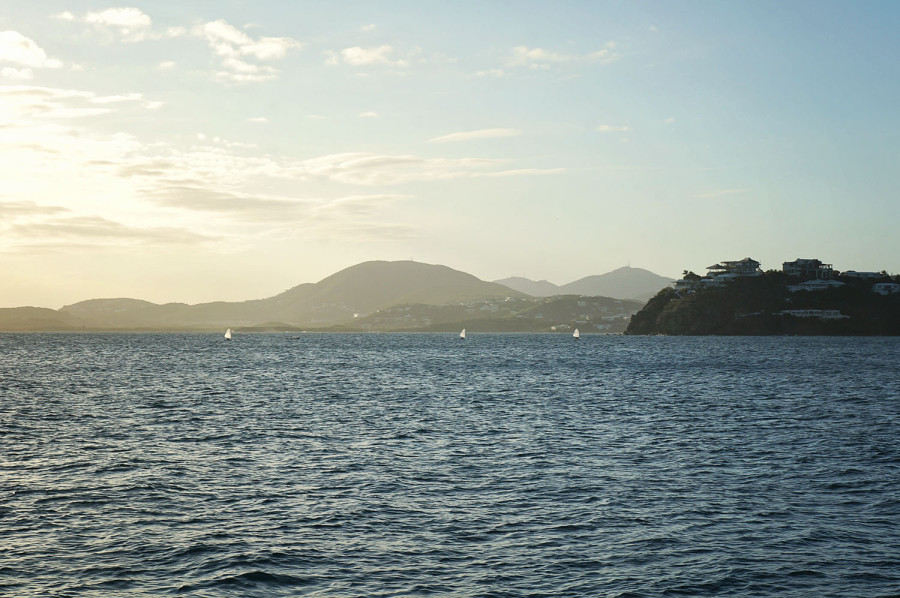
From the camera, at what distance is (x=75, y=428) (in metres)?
54.2

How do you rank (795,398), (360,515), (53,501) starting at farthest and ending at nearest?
(795,398) → (53,501) → (360,515)

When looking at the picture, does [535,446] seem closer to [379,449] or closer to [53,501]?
[379,449]

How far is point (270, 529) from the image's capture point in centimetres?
2745

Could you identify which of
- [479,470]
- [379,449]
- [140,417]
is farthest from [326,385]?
[479,470]

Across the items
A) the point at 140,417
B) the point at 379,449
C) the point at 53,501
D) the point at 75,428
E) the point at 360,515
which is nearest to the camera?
the point at 360,515

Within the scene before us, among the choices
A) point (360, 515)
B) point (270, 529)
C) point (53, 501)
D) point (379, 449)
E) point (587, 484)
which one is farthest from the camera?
point (379, 449)

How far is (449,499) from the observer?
32.2m

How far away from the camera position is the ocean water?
73.9 ft

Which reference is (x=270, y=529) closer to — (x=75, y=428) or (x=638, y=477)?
(x=638, y=477)

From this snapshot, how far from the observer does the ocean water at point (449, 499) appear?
2253cm

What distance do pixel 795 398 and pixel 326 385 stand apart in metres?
55.5

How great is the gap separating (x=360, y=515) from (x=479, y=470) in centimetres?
1066

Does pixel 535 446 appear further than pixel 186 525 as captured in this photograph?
Yes

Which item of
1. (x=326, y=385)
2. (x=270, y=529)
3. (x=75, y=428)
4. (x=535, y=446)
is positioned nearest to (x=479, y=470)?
(x=535, y=446)
